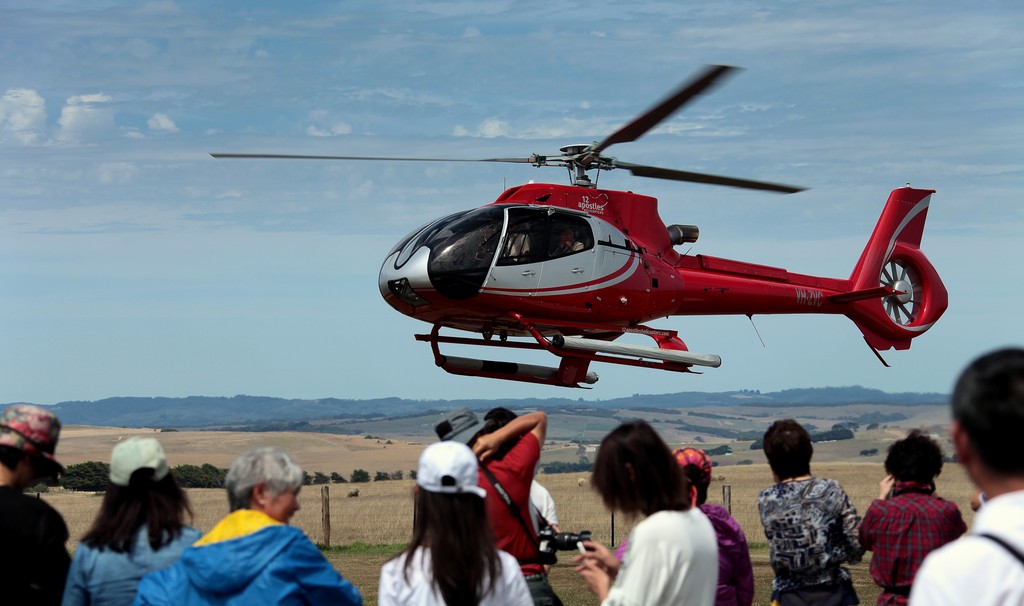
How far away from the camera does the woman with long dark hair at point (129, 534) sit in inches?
182

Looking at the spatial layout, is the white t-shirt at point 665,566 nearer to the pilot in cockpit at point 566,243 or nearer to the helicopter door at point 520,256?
the helicopter door at point 520,256

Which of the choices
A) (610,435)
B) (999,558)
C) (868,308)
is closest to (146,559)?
(610,435)

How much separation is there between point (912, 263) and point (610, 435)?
20.8 meters

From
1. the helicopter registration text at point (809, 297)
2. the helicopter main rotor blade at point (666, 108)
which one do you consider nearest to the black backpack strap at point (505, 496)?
the helicopter main rotor blade at point (666, 108)

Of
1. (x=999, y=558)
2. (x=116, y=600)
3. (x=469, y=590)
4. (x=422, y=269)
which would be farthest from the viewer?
(x=422, y=269)

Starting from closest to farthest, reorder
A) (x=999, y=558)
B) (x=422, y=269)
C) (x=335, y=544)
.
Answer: (x=999, y=558)
(x=422, y=269)
(x=335, y=544)

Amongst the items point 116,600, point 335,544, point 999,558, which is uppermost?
point 999,558

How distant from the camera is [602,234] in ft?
55.5

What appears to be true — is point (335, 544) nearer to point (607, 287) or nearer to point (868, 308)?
point (607, 287)

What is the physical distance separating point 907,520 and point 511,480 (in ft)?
6.75

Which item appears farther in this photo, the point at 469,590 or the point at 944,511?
the point at 944,511

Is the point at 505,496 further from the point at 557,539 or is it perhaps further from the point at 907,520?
the point at 907,520

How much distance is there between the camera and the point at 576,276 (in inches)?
654

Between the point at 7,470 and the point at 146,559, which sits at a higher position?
the point at 7,470
